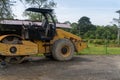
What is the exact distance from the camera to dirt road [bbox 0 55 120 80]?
42.5 feet

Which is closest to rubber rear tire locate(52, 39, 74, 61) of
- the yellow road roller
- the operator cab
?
the yellow road roller

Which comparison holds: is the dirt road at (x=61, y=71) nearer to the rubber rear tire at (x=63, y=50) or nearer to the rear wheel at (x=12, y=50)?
the rear wheel at (x=12, y=50)

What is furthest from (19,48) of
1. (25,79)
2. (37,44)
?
(25,79)

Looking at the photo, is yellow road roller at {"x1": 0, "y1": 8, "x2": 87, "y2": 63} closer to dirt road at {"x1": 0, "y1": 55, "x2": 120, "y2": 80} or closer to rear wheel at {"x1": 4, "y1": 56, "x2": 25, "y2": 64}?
rear wheel at {"x1": 4, "y1": 56, "x2": 25, "y2": 64}

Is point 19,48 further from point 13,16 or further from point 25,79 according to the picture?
point 25,79

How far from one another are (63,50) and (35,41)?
164 cm

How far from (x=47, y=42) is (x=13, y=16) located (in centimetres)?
219

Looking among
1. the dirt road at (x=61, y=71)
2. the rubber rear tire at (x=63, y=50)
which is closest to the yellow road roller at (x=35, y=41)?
the rubber rear tire at (x=63, y=50)

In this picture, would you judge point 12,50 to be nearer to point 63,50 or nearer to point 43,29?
point 43,29

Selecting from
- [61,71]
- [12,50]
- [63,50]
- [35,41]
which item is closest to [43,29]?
[35,41]

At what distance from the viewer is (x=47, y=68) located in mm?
15414

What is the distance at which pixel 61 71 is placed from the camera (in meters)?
14.5

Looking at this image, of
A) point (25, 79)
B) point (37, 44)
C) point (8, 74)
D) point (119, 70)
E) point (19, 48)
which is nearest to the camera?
point (25, 79)

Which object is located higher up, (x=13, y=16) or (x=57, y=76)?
(x=13, y=16)
